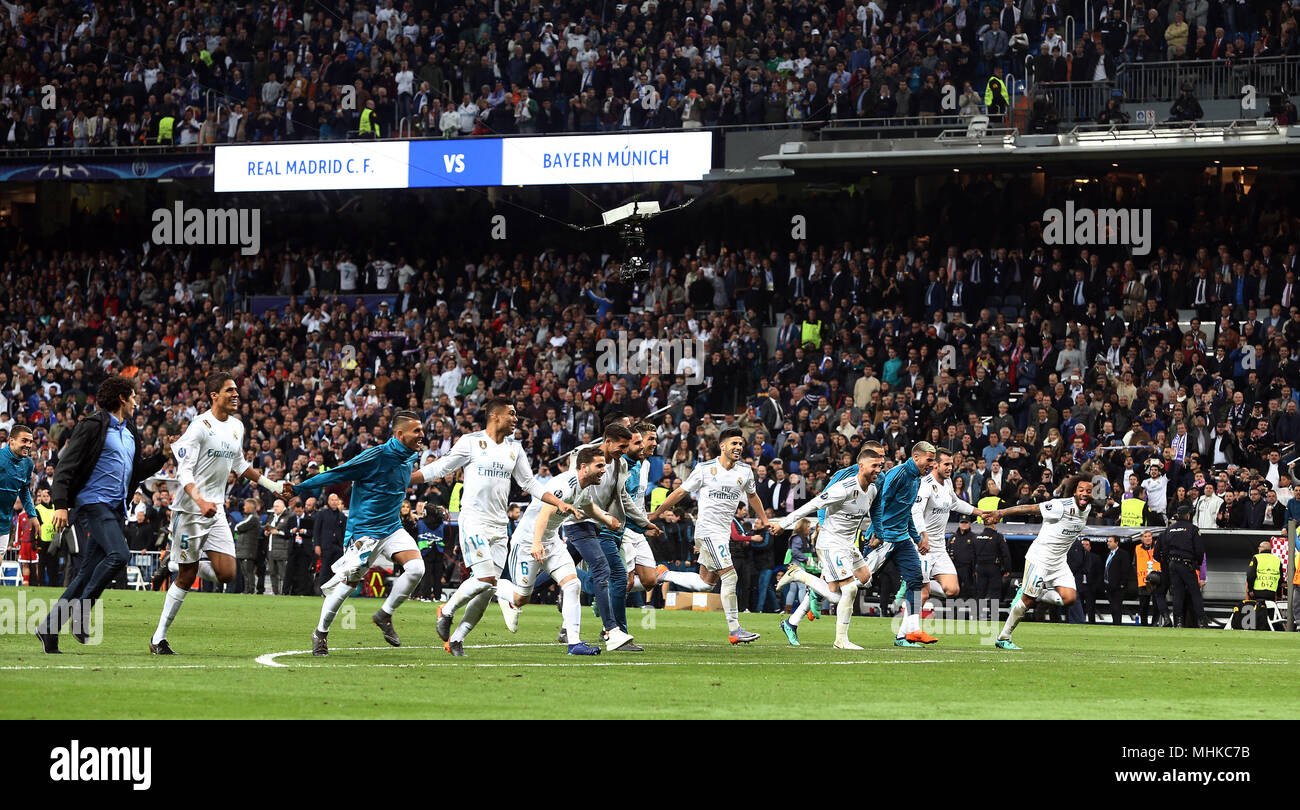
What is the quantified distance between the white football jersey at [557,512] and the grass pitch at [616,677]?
1.09 metres

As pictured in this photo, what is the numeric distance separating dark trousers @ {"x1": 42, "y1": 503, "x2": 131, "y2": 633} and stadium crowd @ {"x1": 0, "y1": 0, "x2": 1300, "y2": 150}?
25.2m

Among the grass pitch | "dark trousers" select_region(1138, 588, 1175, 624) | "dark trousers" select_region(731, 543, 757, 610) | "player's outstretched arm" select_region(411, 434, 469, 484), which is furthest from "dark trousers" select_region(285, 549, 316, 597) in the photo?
"player's outstretched arm" select_region(411, 434, 469, 484)

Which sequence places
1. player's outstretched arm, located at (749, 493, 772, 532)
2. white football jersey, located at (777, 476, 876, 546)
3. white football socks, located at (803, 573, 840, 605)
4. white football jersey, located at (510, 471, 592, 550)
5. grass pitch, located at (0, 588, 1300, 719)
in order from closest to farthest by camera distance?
1. grass pitch, located at (0, 588, 1300, 719)
2. white football jersey, located at (510, 471, 592, 550)
3. player's outstretched arm, located at (749, 493, 772, 532)
4. white football jersey, located at (777, 476, 876, 546)
5. white football socks, located at (803, 573, 840, 605)

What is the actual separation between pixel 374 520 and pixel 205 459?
1.56m

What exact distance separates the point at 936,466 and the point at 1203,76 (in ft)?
59.6

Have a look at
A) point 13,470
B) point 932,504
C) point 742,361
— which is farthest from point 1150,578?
point 13,470

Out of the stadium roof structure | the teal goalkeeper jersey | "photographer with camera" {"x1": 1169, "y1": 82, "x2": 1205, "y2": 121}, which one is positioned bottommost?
the teal goalkeeper jersey

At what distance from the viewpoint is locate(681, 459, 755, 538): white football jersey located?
1920 cm

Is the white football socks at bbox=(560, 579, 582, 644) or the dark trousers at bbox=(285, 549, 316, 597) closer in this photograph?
the white football socks at bbox=(560, 579, 582, 644)

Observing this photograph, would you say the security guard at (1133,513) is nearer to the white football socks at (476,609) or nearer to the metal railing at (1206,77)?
the metal railing at (1206,77)

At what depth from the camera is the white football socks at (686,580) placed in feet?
84.8

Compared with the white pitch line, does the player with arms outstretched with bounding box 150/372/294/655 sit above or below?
above

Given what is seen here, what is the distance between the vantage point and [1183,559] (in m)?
25.6

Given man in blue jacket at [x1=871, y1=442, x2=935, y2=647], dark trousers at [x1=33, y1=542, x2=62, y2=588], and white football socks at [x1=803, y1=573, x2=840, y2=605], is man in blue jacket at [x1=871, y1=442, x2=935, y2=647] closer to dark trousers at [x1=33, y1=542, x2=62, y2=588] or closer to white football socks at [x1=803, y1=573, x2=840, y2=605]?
white football socks at [x1=803, y1=573, x2=840, y2=605]
